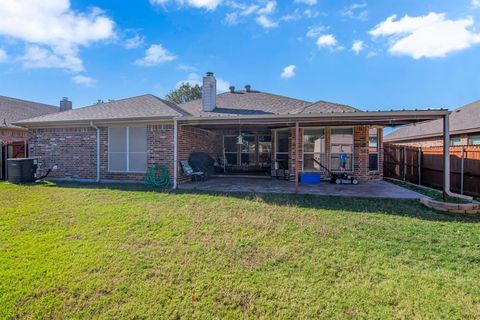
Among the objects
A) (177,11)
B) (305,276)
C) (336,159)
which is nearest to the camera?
(305,276)

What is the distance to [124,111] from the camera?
35.0 ft

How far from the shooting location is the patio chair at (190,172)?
1003 centimetres

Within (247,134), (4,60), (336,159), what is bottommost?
(336,159)

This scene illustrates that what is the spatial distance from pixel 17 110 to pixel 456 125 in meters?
25.5

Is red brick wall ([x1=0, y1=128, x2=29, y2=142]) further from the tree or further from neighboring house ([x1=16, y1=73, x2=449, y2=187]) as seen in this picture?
the tree

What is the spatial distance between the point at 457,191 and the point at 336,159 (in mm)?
4032

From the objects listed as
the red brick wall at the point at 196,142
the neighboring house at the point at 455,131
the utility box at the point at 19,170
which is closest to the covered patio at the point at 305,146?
the red brick wall at the point at 196,142

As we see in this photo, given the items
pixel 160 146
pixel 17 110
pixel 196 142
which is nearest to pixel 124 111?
pixel 160 146

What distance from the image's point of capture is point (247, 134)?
1480 centimetres

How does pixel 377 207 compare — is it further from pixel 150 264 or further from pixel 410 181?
pixel 410 181

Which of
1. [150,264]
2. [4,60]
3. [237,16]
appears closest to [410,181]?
[237,16]

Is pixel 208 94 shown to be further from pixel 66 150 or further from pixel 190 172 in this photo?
pixel 66 150

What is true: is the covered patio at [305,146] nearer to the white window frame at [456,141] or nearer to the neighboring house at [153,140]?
the neighboring house at [153,140]

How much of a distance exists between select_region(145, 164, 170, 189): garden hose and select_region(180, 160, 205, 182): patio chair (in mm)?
666
